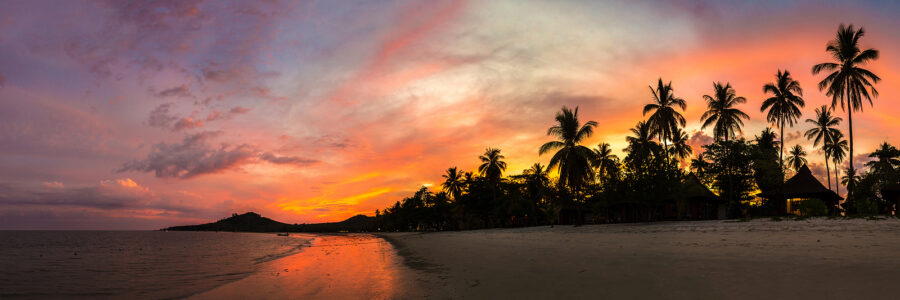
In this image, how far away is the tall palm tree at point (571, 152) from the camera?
4609 centimetres

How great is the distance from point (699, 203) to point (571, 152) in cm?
1485

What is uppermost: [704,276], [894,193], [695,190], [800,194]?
[695,190]

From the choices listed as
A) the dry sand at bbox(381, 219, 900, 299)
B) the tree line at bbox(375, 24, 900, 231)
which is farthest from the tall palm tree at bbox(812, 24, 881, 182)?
the dry sand at bbox(381, 219, 900, 299)

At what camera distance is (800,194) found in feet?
144

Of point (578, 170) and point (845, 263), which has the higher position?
point (578, 170)

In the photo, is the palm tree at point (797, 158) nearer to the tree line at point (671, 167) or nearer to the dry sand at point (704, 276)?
the tree line at point (671, 167)

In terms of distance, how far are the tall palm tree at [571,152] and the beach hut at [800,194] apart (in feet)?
62.2

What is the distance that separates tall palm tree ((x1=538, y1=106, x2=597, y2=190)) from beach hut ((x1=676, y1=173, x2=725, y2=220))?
373 inches

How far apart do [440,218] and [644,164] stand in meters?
51.3

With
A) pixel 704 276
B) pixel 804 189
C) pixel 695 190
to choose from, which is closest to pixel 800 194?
pixel 804 189

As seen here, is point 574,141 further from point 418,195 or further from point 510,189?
point 418,195

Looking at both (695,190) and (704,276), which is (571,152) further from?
(704,276)

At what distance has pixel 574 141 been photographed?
1859 inches

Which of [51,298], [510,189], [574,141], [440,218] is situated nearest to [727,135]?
[574,141]
